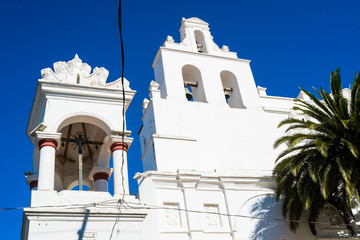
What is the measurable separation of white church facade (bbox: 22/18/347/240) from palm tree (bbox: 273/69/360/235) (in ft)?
3.31

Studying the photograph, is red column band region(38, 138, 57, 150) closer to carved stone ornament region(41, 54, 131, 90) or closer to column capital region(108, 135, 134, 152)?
column capital region(108, 135, 134, 152)

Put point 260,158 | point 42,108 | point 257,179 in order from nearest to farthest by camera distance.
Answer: point 42,108 → point 257,179 → point 260,158

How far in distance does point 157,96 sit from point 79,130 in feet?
15.9

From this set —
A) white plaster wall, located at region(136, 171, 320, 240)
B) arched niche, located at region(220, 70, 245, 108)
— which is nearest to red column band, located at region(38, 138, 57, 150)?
white plaster wall, located at region(136, 171, 320, 240)

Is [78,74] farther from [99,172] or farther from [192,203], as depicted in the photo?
[192,203]

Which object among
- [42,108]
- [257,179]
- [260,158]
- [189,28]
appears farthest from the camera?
[189,28]

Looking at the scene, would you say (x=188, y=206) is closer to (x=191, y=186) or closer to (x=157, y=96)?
(x=191, y=186)

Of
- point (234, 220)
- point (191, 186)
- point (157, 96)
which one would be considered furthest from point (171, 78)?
point (234, 220)

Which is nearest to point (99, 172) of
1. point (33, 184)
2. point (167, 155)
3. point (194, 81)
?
point (33, 184)

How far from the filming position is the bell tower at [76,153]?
37.8ft

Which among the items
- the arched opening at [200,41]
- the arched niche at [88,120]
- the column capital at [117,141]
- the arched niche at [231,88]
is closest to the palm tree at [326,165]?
the arched niche at [231,88]

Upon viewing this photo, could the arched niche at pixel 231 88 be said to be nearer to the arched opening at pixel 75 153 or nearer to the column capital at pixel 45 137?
the arched opening at pixel 75 153

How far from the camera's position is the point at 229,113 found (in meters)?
19.9

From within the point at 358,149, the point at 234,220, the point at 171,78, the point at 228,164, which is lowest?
the point at 234,220
